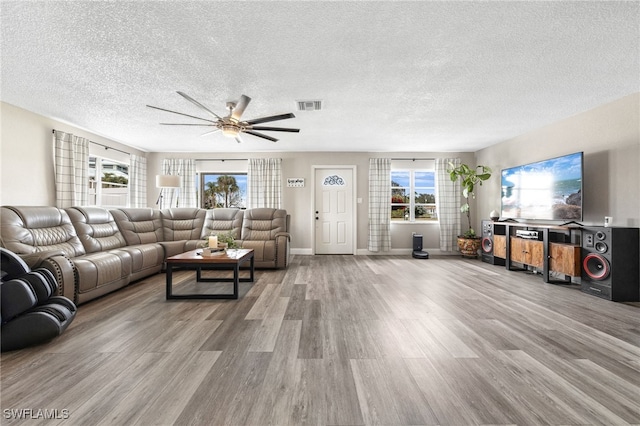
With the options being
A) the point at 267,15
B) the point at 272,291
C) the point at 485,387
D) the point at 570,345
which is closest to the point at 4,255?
the point at 272,291

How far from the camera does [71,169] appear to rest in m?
4.29

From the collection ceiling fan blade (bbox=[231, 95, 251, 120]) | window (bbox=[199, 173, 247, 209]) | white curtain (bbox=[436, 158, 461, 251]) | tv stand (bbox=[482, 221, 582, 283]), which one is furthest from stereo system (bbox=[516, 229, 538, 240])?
window (bbox=[199, 173, 247, 209])

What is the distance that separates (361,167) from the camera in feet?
21.1

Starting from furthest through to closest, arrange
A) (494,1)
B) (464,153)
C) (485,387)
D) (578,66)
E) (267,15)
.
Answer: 1. (464,153)
2. (578,66)
3. (267,15)
4. (494,1)
5. (485,387)

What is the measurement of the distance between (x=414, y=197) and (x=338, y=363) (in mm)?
5433

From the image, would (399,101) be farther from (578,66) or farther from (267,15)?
(267,15)

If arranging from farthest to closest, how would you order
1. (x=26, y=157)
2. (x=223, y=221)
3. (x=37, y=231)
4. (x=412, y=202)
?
(x=412, y=202), (x=223, y=221), (x=26, y=157), (x=37, y=231)

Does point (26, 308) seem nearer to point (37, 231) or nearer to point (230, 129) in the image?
point (37, 231)

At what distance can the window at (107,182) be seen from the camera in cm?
500

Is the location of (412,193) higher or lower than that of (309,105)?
lower

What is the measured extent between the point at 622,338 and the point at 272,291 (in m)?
3.32

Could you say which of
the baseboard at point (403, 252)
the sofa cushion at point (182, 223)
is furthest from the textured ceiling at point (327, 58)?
the baseboard at point (403, 252)

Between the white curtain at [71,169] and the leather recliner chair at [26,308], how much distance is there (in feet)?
8.60

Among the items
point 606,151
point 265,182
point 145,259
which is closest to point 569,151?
point 606,151
